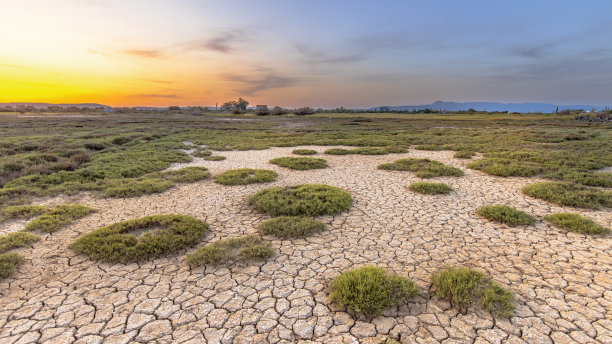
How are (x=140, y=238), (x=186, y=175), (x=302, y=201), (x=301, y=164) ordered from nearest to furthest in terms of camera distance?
(x=140, y=238) → (x=302, y=201) → (x=186, y=175) → (x=301, y=164)

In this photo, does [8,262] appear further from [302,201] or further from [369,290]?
[369,290]

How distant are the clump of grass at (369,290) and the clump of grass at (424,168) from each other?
8495 mm

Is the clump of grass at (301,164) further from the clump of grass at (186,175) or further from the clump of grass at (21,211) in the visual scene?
the clump of grass at (21,211)

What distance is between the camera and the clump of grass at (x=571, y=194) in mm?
8359

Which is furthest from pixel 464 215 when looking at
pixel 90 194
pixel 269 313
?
pixel 90 194

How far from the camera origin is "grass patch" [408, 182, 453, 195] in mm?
9766

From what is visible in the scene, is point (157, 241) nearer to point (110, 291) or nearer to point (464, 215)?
point (110, 291)

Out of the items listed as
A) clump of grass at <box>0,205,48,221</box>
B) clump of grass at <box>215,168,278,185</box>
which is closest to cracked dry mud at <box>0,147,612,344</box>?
clump of grass at <box>0,205,48,221</box>

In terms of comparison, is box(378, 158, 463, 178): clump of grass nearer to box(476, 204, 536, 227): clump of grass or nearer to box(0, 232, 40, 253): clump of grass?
box(476, 204, 536, 227): clump of grass

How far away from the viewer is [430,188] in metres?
9.99

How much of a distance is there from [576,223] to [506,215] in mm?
1429

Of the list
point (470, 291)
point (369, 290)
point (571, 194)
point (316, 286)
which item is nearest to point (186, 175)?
point (316, 286)

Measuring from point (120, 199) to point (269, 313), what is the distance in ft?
25.8

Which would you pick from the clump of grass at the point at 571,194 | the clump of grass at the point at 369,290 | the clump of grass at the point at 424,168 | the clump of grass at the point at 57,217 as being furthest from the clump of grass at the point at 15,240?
the clump of grass at the point at 571,194
